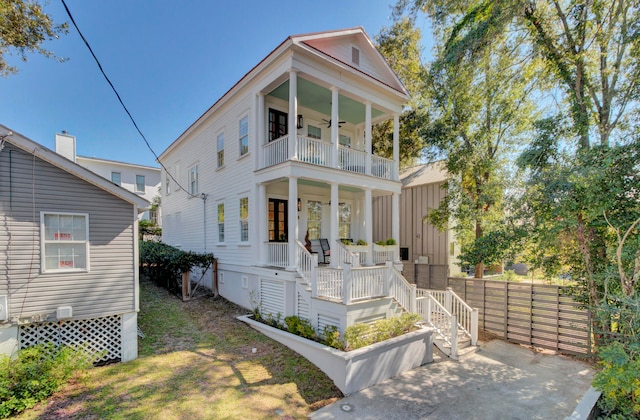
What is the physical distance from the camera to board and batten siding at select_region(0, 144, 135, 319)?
5539 millimetres

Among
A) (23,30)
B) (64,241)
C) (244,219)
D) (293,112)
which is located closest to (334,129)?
(293,112)

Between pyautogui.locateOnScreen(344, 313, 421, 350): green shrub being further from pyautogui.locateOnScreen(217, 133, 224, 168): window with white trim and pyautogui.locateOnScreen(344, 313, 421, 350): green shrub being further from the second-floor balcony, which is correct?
pyautogui.locateOnScreen(217, 133, 224, 168): window with white trim

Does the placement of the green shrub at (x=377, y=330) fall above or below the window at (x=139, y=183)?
below

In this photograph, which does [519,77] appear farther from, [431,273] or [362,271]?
[362,271]

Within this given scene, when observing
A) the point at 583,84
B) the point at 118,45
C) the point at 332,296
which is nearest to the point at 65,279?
the point at 332,296

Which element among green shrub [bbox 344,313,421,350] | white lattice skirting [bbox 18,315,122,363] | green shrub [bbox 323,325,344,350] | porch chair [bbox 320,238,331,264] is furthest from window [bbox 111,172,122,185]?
green shrub [bbox 344,313,421,350]

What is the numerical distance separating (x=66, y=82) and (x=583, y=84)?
66.0 ft

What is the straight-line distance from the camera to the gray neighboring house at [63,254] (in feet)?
18.2

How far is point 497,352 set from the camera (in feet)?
27.8

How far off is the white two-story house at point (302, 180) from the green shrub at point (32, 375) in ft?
15.7

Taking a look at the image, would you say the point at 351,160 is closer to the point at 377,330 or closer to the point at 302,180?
the point at 302,180

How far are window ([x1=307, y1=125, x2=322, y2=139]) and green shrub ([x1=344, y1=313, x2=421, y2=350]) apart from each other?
7.30m

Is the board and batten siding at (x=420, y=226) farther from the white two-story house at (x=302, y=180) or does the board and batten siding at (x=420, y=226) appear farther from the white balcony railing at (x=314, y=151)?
the white balcony railing at (x=314, y=151)

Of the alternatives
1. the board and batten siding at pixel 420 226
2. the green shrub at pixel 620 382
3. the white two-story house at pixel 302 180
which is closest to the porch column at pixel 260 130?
the white two-story house at pixel 302 180
